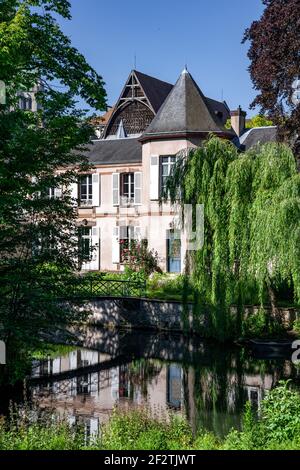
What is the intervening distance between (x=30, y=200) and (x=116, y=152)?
17.2 m

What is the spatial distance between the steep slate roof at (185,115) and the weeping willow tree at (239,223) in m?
6.99

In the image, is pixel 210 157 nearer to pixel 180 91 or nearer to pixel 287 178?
pixel 287 178

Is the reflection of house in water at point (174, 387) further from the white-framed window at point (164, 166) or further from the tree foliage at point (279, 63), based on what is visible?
the white-framed window at point (164, 166)

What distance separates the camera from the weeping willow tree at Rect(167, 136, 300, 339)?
16266mm

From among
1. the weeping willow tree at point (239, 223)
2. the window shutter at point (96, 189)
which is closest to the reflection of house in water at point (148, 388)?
the weeping willow tree at point (239, 223)

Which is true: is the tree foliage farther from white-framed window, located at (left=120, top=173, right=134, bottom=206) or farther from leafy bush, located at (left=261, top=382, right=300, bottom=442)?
leafy bush, located at (left=261, top=382, right=300, bottom=442)

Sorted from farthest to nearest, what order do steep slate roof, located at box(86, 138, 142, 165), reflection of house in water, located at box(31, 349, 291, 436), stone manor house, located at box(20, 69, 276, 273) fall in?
steep slate roof, located at box(86, 138, 142, 165) → stone manor house, located at box(20, 69, 276, 273) → reflection of house in water, located at box(31, 349, 291, 436)

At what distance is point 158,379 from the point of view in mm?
15500

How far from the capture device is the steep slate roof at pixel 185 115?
2559 cm

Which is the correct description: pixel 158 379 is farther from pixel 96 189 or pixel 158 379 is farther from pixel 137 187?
pixel 96 189

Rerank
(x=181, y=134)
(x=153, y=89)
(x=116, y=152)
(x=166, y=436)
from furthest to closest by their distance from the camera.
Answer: (x=153, y=89), (x=116, y=152), (x=181, y=134), (x=166, y=436)

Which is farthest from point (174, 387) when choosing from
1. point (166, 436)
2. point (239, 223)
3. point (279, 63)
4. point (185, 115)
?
point (185, 115)

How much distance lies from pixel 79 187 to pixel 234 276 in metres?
A: 13.4

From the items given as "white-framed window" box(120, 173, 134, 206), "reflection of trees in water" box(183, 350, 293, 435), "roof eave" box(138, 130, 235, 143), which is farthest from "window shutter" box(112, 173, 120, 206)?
"reflection of trees in water" box(183, 350, 293, 435)
